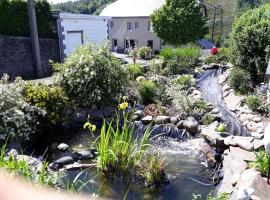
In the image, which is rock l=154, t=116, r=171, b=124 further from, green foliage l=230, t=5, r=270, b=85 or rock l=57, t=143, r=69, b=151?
green foliage l=230, t=5, r=270, b=85

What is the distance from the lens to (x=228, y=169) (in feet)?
18.5

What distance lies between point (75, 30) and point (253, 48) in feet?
31.7

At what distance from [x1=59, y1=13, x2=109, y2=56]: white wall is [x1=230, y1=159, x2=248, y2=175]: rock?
390 inches

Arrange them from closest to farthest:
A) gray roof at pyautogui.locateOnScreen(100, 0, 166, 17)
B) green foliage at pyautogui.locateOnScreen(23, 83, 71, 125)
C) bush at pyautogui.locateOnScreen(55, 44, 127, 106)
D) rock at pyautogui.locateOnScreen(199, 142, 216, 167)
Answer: rock at pyautogui.locateOnScreen(199, 142, 216, 167), green foliage at pyautogui.locateOnScreen(23, 83, 71, 125), bush at pyautogui.locateOnScreen(55, 44, 127, 106), gray roof at pyautogui.locateOnScreen(100, 0, 166, 17)

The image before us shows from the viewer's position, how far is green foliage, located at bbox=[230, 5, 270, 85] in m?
10.7

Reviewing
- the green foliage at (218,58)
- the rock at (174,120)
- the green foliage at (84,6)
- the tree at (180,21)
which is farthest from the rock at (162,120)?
the green foliage at (84,6)

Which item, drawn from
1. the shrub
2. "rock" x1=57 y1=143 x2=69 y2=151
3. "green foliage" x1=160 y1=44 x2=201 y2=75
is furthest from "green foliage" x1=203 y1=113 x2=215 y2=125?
the shrub

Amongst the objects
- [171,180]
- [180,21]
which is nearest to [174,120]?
[171,180]

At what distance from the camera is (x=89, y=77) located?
8.65m

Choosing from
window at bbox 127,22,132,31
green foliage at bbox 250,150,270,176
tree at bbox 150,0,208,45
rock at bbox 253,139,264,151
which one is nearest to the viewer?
green foliage at bbox 250,150,270,176

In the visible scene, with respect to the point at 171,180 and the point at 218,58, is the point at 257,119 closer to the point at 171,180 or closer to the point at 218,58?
the point at 171,180

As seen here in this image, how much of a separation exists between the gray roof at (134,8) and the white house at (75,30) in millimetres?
11273

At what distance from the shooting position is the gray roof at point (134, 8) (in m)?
30.1

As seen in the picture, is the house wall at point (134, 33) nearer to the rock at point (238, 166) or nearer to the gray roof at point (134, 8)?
the gray roof at point (134, 8)
